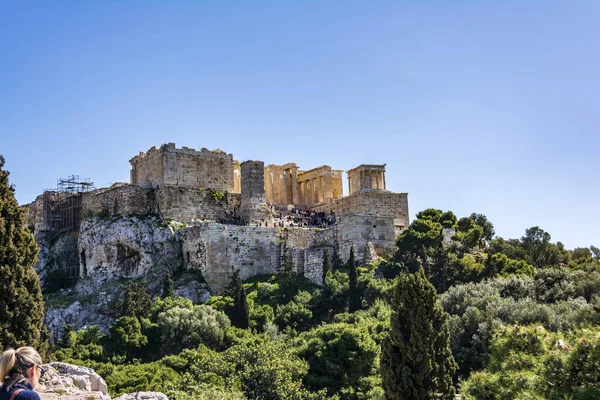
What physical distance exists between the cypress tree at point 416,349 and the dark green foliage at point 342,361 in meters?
A: 6.02

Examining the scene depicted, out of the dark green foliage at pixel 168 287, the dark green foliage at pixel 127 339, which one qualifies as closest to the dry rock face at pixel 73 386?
the dark green foliage at pixel 127 339

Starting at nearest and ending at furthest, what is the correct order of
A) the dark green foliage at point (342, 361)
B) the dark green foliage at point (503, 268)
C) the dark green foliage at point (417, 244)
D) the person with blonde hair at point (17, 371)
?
1. the person with blonde hair at point (17, 371)
2. the dark green foliage at point (342, 361)
3. the dark green foliage at point (503, 268)
4. the dark green foliage at point (417, 244)

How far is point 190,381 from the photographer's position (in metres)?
25.6

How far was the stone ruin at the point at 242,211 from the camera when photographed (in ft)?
137

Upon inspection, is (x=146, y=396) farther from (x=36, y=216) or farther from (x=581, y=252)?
(x=581, y=252)

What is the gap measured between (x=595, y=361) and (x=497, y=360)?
469cm

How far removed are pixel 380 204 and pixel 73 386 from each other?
34.8 m

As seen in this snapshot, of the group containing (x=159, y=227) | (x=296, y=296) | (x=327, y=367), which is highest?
(x=159, y=227)

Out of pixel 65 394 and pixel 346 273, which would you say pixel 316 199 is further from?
pixel 65 394

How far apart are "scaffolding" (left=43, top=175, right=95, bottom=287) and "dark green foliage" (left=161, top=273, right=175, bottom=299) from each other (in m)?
9.96

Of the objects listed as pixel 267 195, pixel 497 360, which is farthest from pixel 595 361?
pixel 267 195

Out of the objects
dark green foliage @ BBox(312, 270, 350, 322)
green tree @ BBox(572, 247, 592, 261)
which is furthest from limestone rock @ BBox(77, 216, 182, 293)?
green tree @ BBox(572, 247, 592, 261)

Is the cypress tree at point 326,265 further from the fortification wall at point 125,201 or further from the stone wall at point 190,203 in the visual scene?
the fortification wall at point 125,201

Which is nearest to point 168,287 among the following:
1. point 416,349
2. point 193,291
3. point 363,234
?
point 193,291
